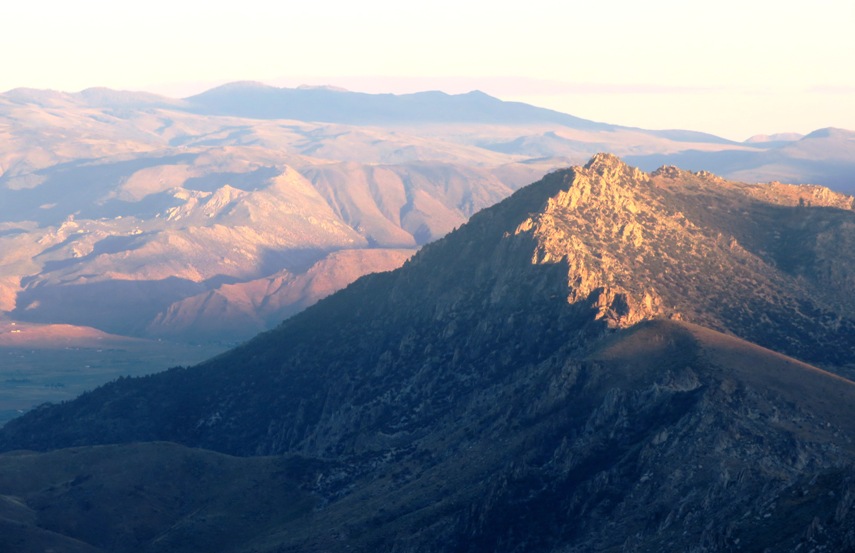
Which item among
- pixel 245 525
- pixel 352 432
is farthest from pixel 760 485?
pixel 352 432

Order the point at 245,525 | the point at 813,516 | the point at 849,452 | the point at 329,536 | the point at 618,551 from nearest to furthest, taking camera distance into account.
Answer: the point at 813,516 < the point at 618,551 < the point at 849,452 < the point at 329,536 < the point at 245,525

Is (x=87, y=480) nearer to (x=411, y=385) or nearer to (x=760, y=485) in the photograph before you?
(x=411, y=385)

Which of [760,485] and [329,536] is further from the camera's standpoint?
[329,536]

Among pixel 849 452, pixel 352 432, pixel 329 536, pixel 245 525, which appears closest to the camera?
pixel 849 452

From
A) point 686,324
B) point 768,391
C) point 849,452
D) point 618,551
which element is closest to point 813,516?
point 618,551

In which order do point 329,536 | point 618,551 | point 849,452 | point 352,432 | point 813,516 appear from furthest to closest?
1. point 352,432
2. point 329,536
3. point 849,452
4. point 618,551
5. point 813,516

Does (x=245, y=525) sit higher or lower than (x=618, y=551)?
lower

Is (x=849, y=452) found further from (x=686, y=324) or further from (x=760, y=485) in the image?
(x=686, y=324)

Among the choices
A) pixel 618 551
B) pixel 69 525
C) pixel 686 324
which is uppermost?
pixel 686 324

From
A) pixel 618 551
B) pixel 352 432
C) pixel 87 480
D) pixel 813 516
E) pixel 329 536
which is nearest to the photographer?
pixel 813 516
